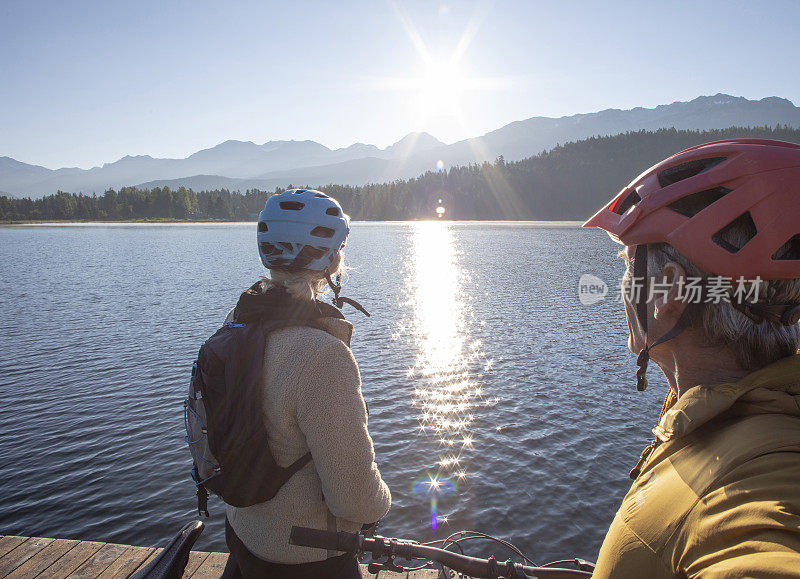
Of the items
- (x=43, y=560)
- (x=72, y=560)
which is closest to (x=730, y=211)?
(x=72, y=560)

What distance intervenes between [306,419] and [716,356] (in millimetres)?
2200

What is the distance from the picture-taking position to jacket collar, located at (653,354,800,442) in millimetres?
1657

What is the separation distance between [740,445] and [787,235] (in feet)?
3.61

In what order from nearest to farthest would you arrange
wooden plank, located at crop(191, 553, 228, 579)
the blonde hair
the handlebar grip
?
the handlebar grip
the blonde hair
wooden plank, located at crop(191, 553, 228, 579)

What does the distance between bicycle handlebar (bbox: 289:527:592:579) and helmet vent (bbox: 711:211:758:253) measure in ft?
6.96

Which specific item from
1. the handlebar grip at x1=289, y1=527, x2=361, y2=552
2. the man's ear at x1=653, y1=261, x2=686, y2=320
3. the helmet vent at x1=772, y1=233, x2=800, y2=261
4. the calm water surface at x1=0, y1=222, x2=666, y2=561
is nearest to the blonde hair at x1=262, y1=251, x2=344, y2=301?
the handlebar grip at x1=289, y1=527, x2=361, y2=552

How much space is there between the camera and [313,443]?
2910mm

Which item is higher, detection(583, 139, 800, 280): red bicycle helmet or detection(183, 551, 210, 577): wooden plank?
detection(583, 139, 800, 280): red bicycle helmet

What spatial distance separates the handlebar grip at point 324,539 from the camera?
2.70 meters

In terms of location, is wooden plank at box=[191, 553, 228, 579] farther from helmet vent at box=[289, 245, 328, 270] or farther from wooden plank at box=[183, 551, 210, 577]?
helmet vent at box=[289, 245, 328, 270]

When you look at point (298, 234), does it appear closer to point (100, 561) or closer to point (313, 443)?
point (313, 443)

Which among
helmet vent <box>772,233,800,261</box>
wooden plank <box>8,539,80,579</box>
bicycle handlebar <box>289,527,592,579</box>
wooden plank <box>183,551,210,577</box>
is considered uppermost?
helmet vent <box>772,233,800,261</box>

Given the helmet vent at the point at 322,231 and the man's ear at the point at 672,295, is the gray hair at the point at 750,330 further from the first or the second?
the helmet vent at the point at 322,231

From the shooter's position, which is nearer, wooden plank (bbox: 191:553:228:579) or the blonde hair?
the blonde hair
